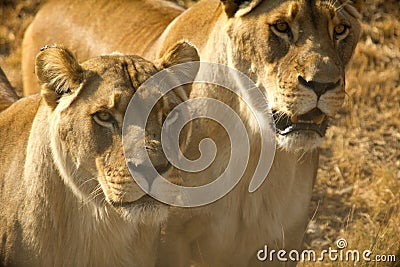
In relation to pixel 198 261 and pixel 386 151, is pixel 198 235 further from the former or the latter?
pixel 386 151

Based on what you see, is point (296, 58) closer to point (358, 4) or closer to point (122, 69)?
point (358, 4)

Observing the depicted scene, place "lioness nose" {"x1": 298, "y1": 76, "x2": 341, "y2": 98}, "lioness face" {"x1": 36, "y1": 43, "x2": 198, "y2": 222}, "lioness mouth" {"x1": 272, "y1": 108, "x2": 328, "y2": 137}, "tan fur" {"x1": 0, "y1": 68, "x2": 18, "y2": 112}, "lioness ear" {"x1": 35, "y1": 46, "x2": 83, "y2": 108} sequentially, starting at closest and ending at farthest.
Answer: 1. "lioness face" {"x1": 36, "y1": 43, "x2": 198, "y2": 222}
2. "lioness ear" {"x1": 35, "y1": 46, "x2": 83, "y2": 108}
3. "lioness nose" {"x1": 298, "y1": 76, "x2": 341, "y2": 98}
4. "lioness mouth" {"x1": 272, "y1": 108, "x2": 328, "y2": 137}
5. "tan fur" {"x1": 0, "y1": 68, "x2": 18, "y2": 112}

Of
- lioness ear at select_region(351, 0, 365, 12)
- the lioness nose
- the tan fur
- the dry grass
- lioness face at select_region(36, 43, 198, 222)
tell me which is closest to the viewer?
lioness face at select_region(36, 43, 198, 222)

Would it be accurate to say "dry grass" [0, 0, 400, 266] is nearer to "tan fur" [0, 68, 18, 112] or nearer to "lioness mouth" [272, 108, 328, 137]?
"lioness mouth" [272, 108, 328, 137]

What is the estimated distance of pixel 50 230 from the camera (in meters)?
4.00

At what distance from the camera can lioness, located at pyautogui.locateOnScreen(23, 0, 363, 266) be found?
4.13 metres

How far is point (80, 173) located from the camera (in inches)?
153

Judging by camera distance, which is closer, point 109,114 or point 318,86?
point 109,114

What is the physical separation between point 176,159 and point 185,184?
1.66 ft

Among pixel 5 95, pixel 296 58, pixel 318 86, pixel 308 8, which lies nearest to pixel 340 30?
pixel 308 8

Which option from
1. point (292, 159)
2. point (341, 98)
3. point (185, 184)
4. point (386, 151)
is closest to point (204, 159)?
point (185, 184)

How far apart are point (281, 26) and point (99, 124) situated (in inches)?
40.7

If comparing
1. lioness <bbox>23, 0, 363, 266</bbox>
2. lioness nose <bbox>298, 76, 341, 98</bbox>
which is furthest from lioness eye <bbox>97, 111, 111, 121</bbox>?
lioness nose <bbox>298, 76, 341, 98</bbox>

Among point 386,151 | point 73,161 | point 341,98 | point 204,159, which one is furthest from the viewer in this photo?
point 386,151
